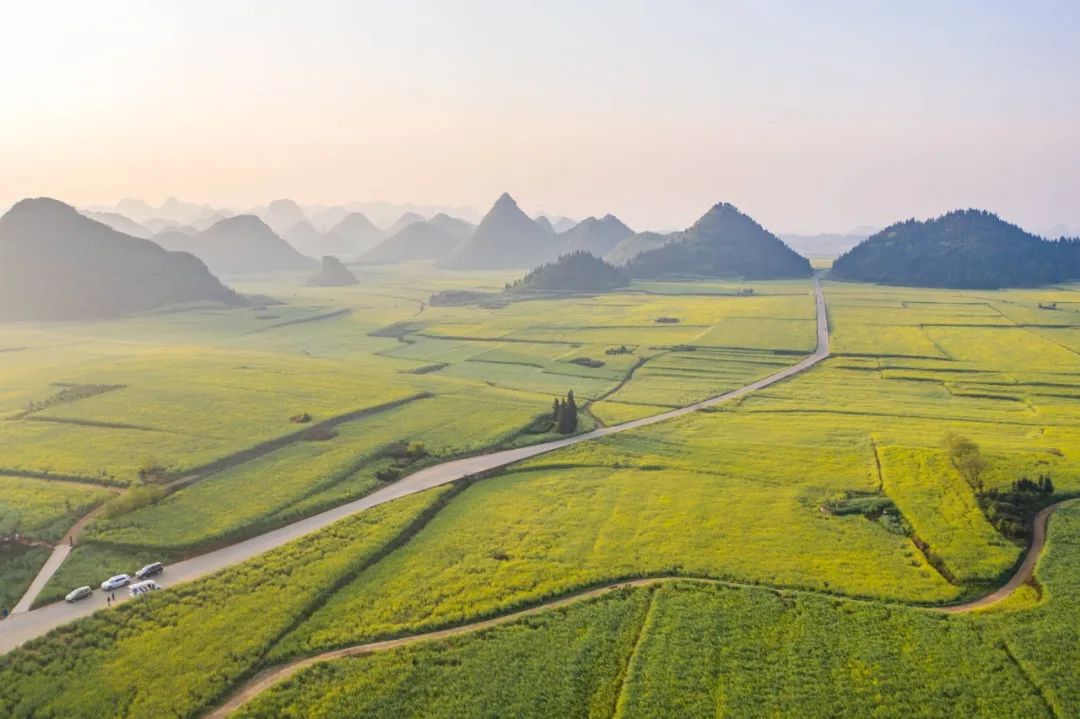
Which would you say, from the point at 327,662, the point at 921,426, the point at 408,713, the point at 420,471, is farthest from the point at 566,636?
the point at 921,426

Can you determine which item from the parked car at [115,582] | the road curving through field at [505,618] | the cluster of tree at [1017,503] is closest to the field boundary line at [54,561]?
the parked car at [115,582]

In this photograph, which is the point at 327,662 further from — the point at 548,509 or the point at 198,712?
the point at 548,509

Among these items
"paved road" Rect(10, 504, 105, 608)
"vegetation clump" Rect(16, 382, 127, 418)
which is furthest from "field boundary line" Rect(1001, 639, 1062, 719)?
"vegetation clump" Rect(16, 382, 127, 418)

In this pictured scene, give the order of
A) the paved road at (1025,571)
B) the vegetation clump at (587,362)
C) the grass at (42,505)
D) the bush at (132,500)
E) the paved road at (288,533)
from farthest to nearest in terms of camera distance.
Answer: the vegetation clump at (587,362), the bush at (132,500), the grass at (42,505), the paved road at (1025,571), the paved road at (288,533)

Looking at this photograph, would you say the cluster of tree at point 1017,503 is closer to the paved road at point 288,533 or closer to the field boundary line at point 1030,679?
the field boundary line at point 1030,679

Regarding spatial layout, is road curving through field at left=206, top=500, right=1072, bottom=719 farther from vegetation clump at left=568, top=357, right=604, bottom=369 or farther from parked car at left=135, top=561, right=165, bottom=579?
vegetation clump at left=568, top=357, right=604, bottom=369
